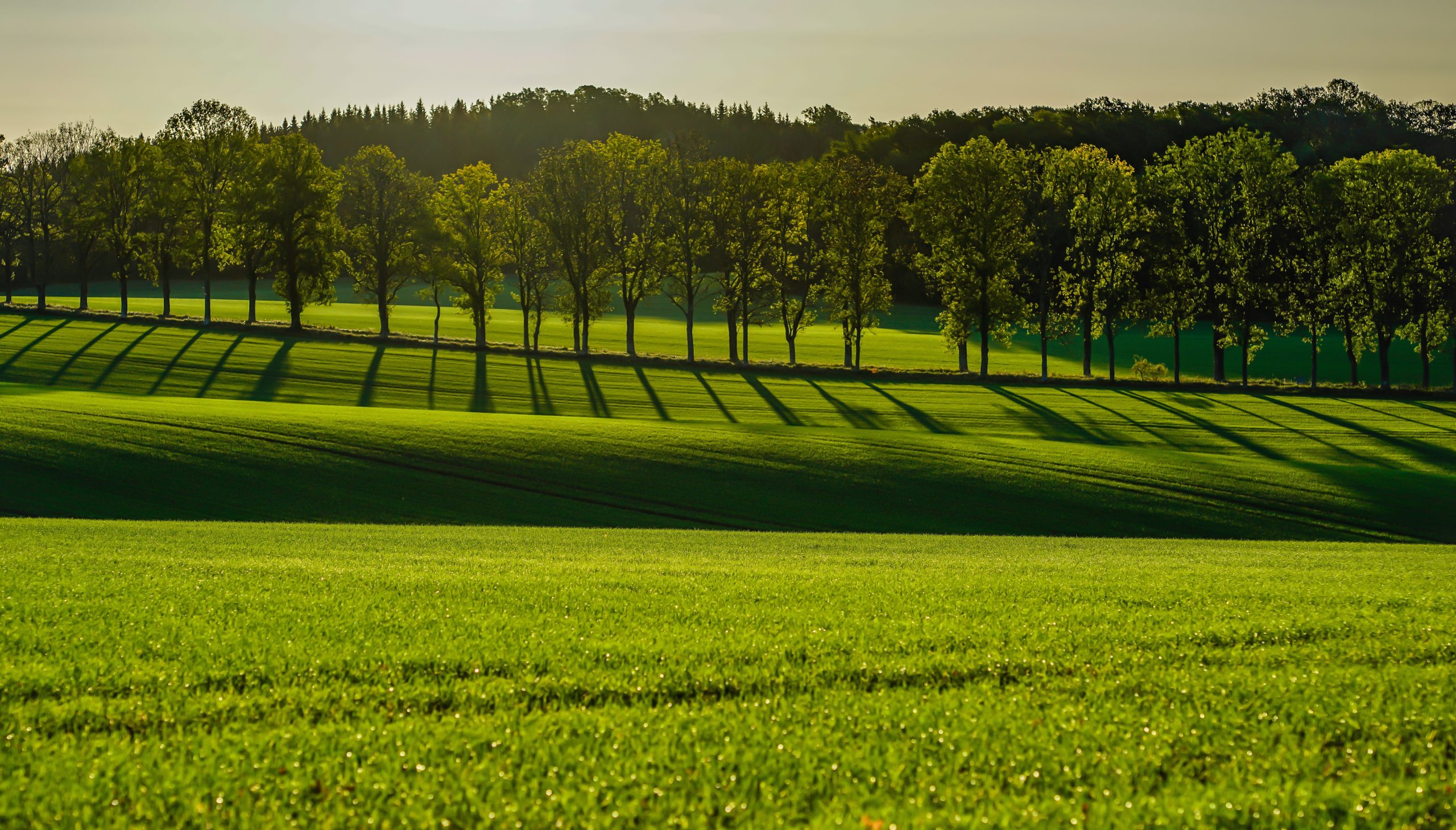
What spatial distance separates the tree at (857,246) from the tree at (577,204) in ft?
60.4

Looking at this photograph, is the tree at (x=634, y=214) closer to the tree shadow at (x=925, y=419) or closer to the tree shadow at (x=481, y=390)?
the tree shadow at (x=481, y=390)

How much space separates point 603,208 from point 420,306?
193 feet

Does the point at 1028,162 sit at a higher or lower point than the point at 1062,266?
higher

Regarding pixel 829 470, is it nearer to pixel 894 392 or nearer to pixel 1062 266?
pixel 894 392

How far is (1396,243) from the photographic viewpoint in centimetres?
6506

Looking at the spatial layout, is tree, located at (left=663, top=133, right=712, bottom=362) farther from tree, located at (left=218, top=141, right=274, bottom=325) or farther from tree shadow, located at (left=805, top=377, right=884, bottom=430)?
tree, located at (left=218, top=141, right=274, bottom=325)

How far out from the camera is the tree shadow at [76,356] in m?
55.7

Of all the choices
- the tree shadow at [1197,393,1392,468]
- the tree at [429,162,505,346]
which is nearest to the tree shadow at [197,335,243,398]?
the tree at [429,162,505,346]

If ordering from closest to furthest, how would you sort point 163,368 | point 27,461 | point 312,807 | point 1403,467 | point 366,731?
point 312,807 → point 366,731 → point 27,461 → point 1403,467 → point 163,368

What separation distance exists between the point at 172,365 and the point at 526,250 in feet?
92.8

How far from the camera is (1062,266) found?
76.1 meters

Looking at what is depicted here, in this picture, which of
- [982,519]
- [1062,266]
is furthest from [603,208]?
[982,519]

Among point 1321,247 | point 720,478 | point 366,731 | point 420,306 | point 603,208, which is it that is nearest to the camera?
point 366,731

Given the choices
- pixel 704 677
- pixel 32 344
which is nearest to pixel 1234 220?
pixel 704 677
